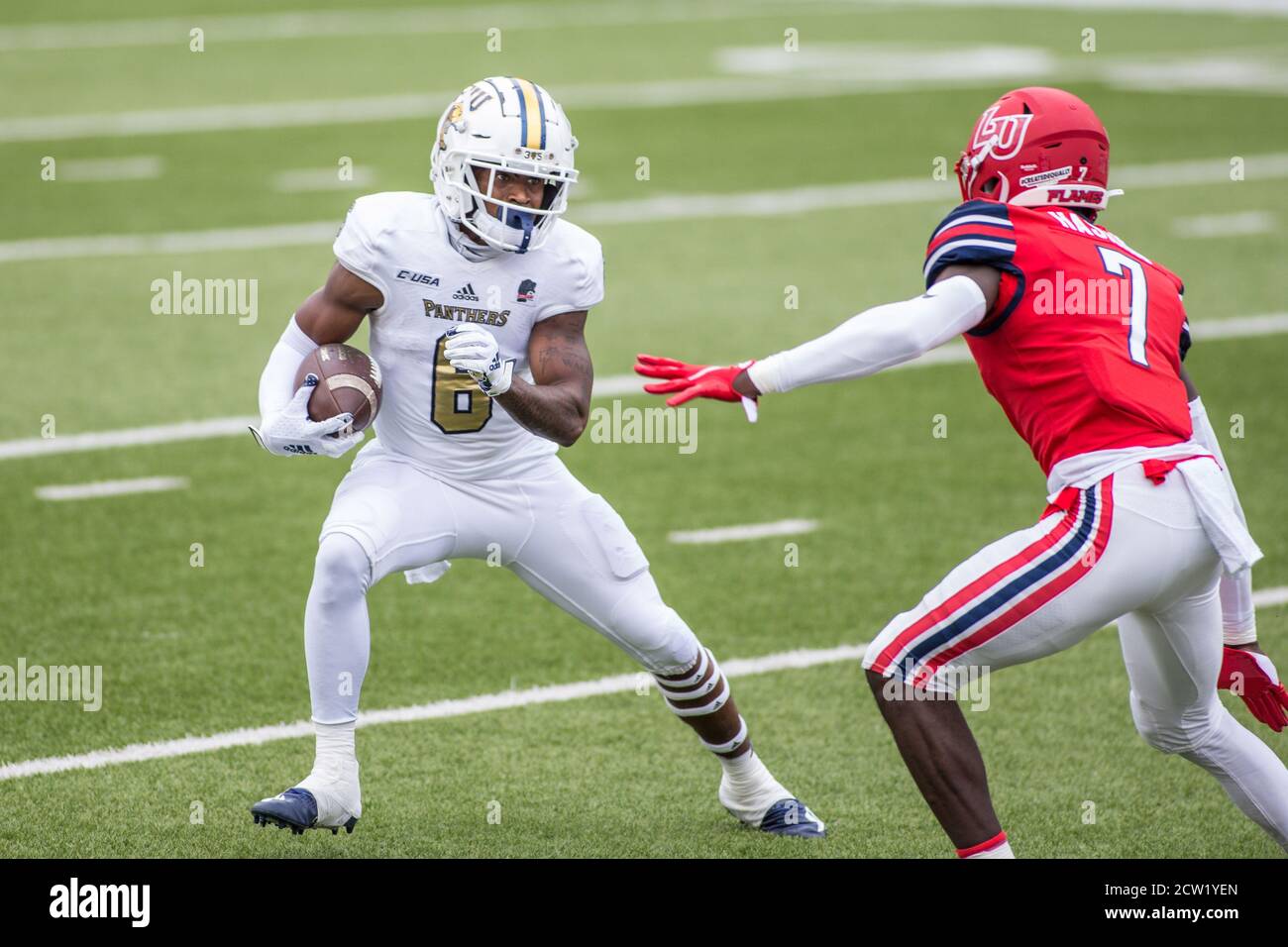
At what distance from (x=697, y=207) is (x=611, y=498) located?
19.6 feet

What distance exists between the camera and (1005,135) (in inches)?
168

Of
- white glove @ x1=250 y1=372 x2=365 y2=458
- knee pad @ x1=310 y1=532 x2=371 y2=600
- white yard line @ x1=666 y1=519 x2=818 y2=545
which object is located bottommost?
white yard line @ x1=666 y1=519 x2=818 y2=545

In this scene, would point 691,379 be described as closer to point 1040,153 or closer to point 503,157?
point 503,157

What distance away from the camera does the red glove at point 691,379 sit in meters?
4.18

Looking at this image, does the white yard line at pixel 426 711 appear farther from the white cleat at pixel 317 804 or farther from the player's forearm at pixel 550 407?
the player's forearm at pixel 550 407

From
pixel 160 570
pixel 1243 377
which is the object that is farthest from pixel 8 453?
pixel 1243 377

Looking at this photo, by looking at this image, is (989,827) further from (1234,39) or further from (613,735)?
(1234,39)

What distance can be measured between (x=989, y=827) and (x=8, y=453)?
17.7ft

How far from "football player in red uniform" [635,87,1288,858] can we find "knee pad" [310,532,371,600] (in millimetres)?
824

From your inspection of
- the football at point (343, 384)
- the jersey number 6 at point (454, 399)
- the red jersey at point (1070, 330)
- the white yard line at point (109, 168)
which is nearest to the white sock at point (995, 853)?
the red jersey at point (1070, 330)

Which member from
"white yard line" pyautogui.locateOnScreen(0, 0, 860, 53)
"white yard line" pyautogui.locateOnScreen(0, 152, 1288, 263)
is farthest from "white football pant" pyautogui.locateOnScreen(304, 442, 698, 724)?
"white yard line" pyautogui.locateOnScreen(0, 0, 860, 53)

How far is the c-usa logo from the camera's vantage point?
4.26 m

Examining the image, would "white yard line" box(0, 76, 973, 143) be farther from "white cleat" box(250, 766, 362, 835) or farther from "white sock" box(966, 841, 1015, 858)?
"white sock" box(966, 841, 1015, 858)

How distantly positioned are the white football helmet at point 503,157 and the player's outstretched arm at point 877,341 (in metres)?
0.65
